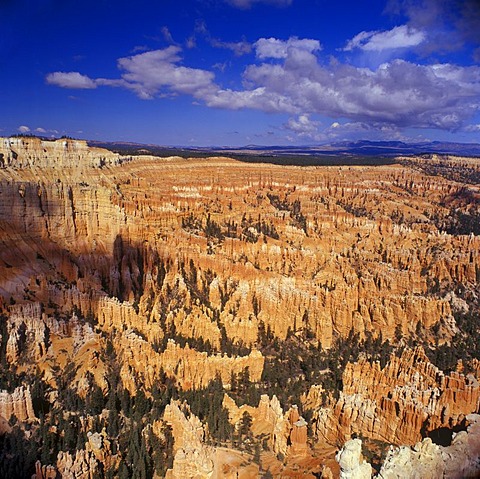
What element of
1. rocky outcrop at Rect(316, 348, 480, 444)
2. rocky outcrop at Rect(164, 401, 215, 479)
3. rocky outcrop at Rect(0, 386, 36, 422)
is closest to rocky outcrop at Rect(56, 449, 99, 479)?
rocky outcrop at Rect(164, 401, 215, 479)

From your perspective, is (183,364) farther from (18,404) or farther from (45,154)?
(45,154)

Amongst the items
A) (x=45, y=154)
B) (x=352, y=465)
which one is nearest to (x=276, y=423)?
(x=352, y=465)

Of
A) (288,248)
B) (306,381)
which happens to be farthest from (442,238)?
(306,381)

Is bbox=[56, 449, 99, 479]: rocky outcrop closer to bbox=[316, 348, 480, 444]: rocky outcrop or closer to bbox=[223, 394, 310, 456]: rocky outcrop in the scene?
bbox=[223, 394, 310, 456]: rocky outcrop

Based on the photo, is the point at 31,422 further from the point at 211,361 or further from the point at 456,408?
the point at 456,408

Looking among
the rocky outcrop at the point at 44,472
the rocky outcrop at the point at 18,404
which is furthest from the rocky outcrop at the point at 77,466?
the rocky outcrop at the point at 18,404

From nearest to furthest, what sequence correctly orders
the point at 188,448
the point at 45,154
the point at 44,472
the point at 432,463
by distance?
1. the point at 432,463
2. the point at 44,472
3. the point at 188,448
4. the point at 45,154
